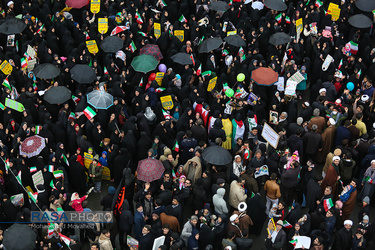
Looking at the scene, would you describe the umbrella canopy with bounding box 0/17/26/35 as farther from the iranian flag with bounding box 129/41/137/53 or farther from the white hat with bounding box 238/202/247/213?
the white hat with bounding box 238/202/247/213

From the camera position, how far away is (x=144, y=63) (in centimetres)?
1448

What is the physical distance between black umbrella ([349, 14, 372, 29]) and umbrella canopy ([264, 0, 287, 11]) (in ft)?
6.88

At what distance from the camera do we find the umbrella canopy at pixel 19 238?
9469 millimetres

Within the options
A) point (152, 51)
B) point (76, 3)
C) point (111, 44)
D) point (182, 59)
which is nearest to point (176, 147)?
point (182, 59)

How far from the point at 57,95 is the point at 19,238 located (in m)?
4.67

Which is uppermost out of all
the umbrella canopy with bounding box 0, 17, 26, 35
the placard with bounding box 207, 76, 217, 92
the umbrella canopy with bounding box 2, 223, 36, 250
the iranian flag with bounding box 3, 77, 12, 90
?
the umbrella canopy with bounding box 2, 223, 36, 250

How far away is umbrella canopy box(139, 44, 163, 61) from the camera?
49.9ft

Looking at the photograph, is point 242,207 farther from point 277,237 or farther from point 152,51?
point 152,51

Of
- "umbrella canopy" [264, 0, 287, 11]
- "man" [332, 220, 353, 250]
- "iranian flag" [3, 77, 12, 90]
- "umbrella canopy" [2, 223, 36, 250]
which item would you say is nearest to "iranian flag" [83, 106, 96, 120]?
"iranian flag" [3, 77, 12, 90]

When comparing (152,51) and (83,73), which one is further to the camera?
(152,51)

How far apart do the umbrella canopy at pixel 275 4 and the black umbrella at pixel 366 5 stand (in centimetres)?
244

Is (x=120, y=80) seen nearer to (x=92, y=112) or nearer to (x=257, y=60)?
(x=92, y=112)

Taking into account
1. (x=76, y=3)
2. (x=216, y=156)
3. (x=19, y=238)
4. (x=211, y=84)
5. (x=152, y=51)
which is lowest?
(x=211, y=84)

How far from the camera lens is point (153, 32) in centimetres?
1627
